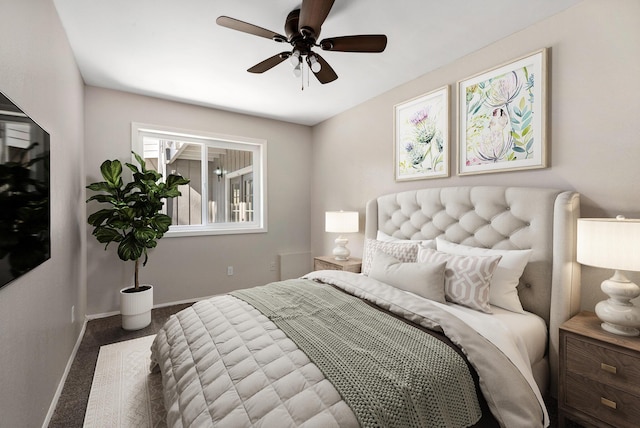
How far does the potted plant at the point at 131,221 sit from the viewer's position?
2.83 m

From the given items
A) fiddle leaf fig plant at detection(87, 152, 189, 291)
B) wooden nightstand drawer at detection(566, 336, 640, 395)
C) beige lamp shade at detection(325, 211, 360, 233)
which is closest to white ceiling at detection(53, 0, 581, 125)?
fiddle leaf fig plant at detection(87, 152, 189, 291)

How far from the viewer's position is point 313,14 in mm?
1630

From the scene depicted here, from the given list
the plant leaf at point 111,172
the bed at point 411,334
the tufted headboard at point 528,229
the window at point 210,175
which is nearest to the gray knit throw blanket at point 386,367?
the bed at point 411,334

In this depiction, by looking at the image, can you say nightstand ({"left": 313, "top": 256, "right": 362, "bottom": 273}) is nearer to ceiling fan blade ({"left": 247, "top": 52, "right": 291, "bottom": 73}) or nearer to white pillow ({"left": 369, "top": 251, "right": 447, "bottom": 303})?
white pillow ({"left": 369, "top": 251, "right": 447, "bottom": 303})

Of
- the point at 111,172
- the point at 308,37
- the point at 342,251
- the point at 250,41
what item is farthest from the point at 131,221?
the point at 308,37

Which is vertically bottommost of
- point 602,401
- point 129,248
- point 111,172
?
point 602,401

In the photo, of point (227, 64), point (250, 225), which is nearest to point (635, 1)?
point (227, 64)

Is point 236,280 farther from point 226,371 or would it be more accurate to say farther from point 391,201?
point 226,371

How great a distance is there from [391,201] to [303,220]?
1830mm

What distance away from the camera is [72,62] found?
251cm

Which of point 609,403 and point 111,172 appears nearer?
point 609,403

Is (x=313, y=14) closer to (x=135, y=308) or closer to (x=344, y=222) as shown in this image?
(x=344, y=222)

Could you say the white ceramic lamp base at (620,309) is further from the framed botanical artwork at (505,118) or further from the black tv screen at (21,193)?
the black tv screen at (21,193)

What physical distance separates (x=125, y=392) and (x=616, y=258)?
3006mm
